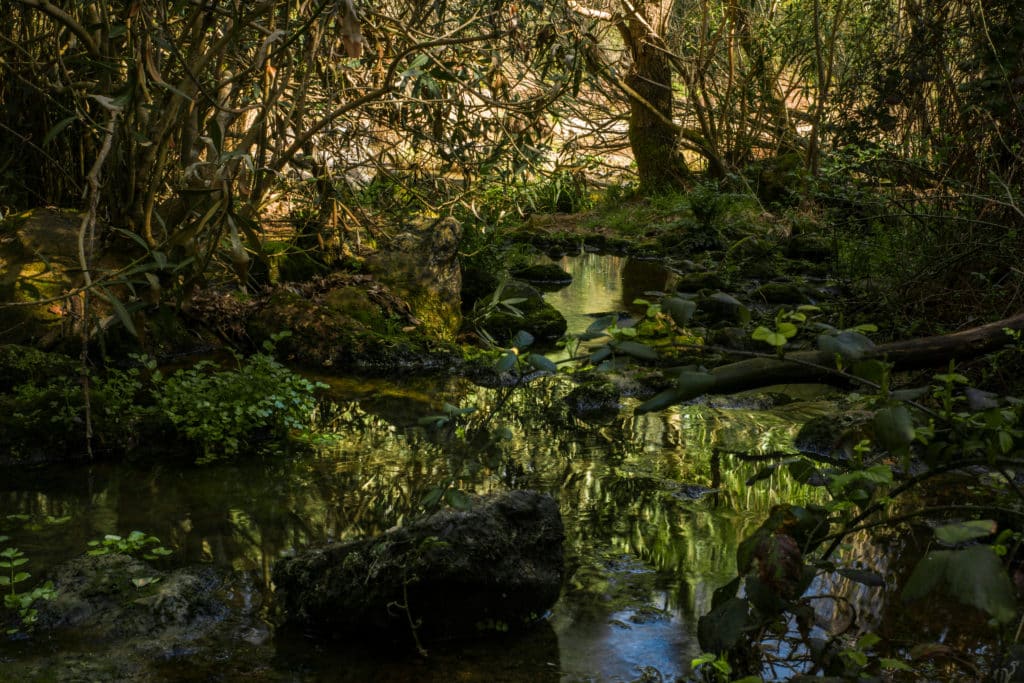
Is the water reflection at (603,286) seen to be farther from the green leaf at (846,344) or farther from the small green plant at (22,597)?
the green leaf at (846,344)

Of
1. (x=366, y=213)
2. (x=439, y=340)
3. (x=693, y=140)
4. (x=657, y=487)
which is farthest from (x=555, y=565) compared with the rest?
(x=693, y=140)

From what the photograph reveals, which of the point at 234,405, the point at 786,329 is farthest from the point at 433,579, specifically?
the point at 234,405

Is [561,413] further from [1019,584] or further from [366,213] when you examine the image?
[1019,584]

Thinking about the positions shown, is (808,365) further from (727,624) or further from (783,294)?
(783,294)

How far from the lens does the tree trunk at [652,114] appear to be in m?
13.8

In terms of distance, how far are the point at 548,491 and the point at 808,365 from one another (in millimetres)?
2482

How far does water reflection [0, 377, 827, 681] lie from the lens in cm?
337

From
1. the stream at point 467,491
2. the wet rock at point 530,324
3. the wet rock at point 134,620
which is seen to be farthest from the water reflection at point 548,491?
the wet rock at point 530,324

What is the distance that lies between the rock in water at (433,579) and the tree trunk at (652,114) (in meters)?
11.1

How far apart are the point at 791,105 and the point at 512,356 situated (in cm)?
→ 1395

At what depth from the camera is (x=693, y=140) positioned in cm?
1452

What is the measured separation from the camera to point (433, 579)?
3162 millimetres

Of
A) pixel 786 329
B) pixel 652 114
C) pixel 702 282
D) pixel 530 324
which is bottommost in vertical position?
pixel 786 329

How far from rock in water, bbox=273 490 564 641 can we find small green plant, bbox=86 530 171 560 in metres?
0.56
